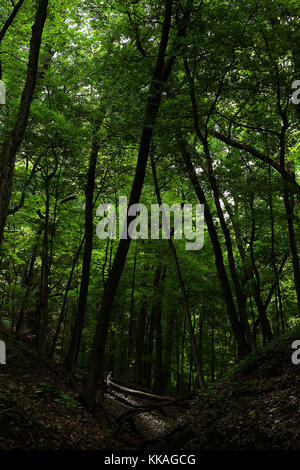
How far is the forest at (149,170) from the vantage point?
6.11 metres

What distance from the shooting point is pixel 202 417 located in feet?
19.8

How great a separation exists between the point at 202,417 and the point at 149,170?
10.9 meters

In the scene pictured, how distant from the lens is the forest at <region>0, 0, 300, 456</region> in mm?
6105

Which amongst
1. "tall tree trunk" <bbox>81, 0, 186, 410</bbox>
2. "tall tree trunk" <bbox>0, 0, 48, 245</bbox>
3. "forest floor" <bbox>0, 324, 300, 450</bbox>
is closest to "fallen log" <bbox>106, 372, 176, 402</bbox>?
"forest floor" <bbox>0, 324, 300, 450</bbox>

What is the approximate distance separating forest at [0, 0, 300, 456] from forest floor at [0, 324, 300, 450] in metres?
0.04

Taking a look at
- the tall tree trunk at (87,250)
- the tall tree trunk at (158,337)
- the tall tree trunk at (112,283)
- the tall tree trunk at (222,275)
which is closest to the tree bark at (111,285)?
the tall tree trunk at (112,283)

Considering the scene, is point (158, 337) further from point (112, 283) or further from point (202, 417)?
point (202, 417)

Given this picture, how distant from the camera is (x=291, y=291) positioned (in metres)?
18.0

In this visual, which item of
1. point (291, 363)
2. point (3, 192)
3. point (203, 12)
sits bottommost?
point (291, 363)

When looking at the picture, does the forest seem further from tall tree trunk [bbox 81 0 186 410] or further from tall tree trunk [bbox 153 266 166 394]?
tall tree trunk [bbox 153 266 166 394]

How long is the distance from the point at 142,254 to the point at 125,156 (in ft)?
17.0

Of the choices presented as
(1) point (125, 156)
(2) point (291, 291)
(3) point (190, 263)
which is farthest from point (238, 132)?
(2) point (291, 291)
